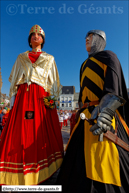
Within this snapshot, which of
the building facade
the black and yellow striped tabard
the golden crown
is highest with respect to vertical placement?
the building facade

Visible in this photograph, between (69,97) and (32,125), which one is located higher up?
(69,97)

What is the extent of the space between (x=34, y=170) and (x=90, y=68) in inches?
73.7

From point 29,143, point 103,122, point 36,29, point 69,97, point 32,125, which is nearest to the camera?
point 103,122

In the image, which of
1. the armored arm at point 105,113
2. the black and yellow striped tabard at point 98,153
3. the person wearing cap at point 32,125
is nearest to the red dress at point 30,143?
the person wearing cap at point 32,125

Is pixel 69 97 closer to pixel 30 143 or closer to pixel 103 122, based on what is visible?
pixel 30 143

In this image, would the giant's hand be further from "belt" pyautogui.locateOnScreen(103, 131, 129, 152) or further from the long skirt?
the long skirt

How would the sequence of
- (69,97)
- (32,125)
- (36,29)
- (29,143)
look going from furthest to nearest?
1. (69,97)
2. (36,29)
3. (32,125)
4. (29,143)

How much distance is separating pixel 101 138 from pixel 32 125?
1.27 meters

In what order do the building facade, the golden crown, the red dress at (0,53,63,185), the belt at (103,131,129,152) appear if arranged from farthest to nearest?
the building facade < the golden crown < the red dress at (0,53,63,185) < the belt at (103,131,129,152)

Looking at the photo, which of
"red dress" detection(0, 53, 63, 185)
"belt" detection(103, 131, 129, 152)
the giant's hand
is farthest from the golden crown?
"belt" detection(103, 131, 129, 152)

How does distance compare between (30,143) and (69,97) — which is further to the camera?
(69,97)

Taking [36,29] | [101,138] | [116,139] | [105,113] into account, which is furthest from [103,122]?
[36,29]

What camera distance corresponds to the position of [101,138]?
4.59 feet

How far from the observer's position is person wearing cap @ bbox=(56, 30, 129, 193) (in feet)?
4.46
